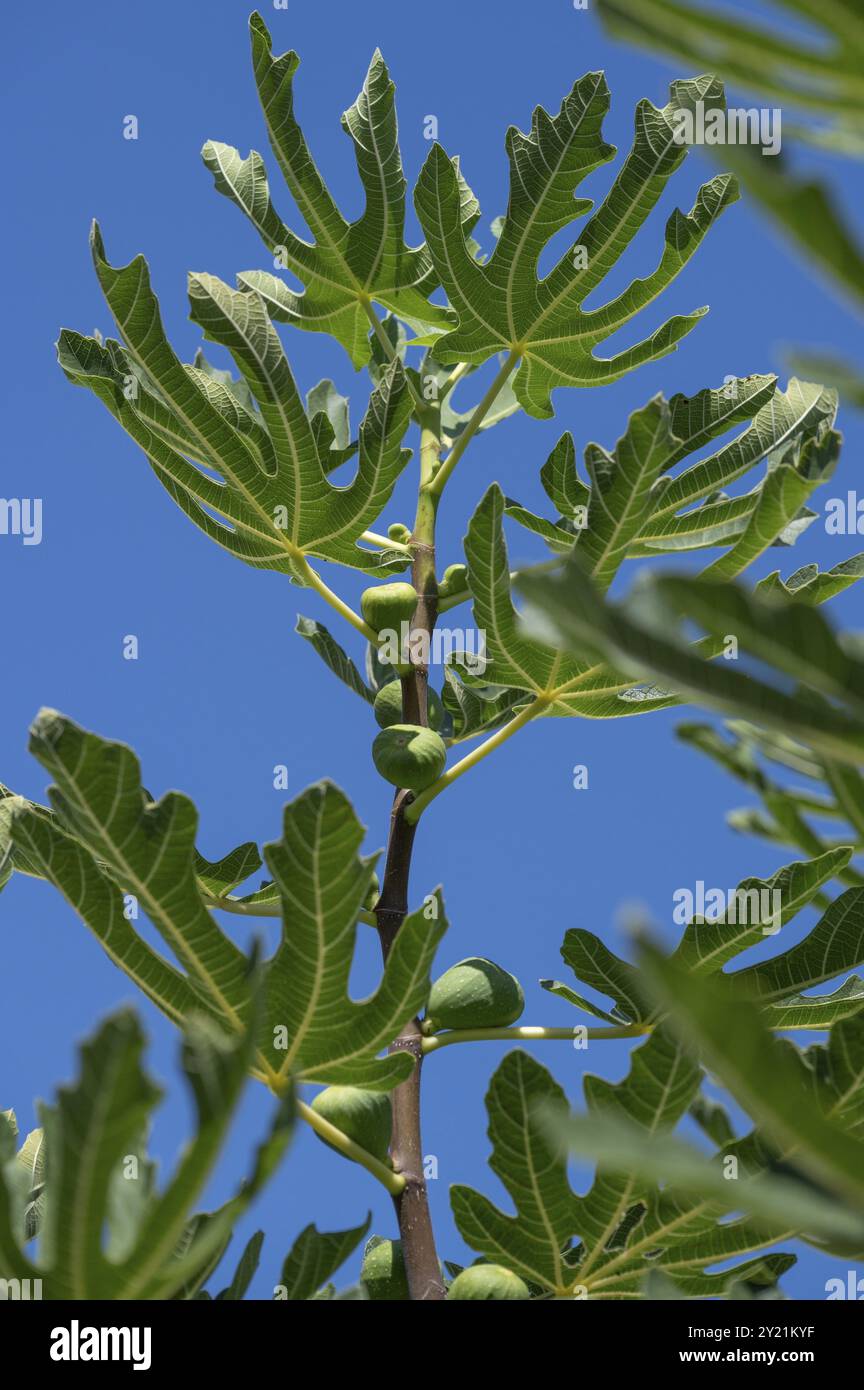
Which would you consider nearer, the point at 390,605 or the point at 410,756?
the point at 410,756

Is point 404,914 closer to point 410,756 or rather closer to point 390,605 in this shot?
point 410,756

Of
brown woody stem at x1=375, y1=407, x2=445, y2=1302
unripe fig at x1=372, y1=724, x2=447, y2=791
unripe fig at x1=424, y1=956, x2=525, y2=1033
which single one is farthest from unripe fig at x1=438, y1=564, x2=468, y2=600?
unripe fig at x1=424, y1=956, x2=525, y2=1033

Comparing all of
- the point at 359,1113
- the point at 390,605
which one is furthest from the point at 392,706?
the point at 359,1113

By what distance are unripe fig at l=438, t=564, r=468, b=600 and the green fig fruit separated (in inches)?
3.5

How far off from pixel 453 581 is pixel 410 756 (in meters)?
0.44

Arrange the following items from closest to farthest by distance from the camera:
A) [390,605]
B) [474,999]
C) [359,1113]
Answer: [359,1113] < [474,999] < [390,605]

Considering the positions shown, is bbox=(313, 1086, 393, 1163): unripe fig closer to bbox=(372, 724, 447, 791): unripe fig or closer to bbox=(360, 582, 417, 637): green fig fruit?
bbox=(372, 724, 447, 791): unripe fig

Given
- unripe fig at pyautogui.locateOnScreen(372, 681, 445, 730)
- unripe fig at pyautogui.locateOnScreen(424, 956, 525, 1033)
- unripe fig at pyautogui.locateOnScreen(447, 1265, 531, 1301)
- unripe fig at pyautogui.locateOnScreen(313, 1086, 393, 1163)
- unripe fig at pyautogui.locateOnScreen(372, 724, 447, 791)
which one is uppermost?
unripe fig at pyautogui.locateOnScreen(372, 681, 445, 730)

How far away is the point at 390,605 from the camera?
2420 mm

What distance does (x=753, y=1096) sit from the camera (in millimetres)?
674

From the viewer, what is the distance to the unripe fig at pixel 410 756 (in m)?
2.21

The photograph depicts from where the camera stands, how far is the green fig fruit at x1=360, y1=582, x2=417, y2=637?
242 centimetres

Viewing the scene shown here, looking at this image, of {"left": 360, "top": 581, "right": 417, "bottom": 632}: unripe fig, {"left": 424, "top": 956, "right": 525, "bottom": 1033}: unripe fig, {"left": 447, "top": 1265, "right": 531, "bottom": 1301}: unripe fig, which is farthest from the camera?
{"left": 360, "top": 581, "right": 417, "bottom": 632}: unripe fig
